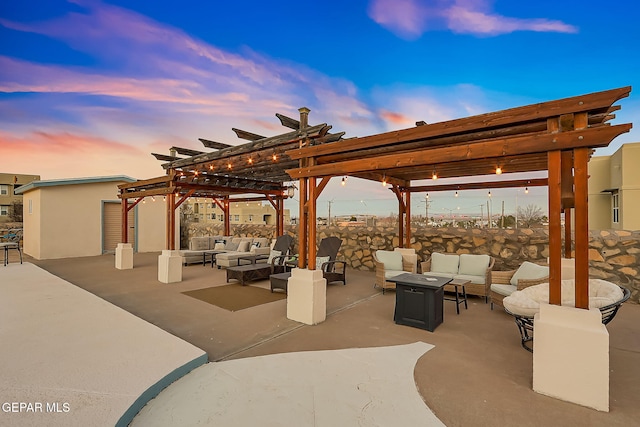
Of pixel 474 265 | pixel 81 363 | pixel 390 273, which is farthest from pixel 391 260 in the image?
pixel 81 363

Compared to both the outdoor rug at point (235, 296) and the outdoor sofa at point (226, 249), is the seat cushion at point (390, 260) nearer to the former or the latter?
the outdoor rug at point (235, 296)

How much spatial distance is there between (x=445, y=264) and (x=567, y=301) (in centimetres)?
305

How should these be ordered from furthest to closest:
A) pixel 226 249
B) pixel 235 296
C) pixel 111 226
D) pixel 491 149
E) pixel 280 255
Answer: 1. pixel 111 226
2. pixel 226 249
3. pixel 280 255
4. pixel 235 296
5. pixel 491 149

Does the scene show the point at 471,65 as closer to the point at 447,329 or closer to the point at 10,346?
the point at 447,329

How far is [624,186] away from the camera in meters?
11.2

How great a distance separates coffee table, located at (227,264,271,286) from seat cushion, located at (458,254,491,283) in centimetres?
476

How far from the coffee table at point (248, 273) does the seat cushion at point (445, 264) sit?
4.21 m

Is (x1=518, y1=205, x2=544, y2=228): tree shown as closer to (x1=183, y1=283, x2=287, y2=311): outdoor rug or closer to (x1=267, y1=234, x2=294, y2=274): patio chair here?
(x1=267, y1=234, x2=294, y2=274): patio chair

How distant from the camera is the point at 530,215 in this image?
11.3 m

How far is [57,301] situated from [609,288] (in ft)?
27.2

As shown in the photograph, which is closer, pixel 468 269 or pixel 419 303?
pixel 419 303

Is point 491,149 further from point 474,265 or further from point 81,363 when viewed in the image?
point 81,363

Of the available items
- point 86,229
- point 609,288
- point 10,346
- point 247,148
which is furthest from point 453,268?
point 86,229

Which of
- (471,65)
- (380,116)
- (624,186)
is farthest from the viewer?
(624,186)
